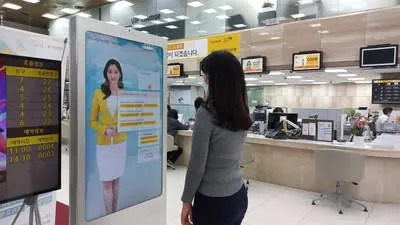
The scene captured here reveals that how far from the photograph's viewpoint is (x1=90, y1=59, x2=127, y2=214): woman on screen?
1.41m

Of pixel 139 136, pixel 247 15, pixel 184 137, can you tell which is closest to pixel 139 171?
pixel 139 136

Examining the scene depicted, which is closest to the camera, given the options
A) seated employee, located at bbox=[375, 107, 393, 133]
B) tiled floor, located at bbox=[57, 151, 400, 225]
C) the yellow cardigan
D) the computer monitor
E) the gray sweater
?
the yellow cardigan

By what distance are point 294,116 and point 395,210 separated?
219 centimetres

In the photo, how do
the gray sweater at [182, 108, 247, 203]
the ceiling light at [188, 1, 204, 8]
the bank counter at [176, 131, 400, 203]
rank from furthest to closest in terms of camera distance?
the ceiling light at [188, 1, 204, 8], the bank counter at [176, 131, 400, 203], the gray sweater at [182, 108, 247, 203]

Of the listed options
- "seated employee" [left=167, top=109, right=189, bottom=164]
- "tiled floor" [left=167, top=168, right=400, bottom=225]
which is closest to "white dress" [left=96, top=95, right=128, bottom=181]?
"tiled floor" [left=167, top=168, right=400, bottom=225]

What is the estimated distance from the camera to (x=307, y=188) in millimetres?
5004

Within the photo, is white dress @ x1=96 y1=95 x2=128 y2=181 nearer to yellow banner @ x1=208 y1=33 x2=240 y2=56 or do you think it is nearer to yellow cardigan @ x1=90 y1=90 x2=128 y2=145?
yellow cardigan @ x1=90 y1=90 x2=128 y2=145

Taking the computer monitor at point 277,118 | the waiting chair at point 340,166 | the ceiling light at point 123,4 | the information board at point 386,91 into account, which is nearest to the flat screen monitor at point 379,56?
the computer monitor at point 277,118

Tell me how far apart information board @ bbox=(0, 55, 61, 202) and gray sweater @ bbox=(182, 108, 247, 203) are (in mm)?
609

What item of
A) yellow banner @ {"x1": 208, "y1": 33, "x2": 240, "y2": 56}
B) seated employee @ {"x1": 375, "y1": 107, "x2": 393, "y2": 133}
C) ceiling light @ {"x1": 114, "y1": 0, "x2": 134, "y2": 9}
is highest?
ceiling light @ {"x1": 114, "y1": 0, "x2": 134, "y2": 9}

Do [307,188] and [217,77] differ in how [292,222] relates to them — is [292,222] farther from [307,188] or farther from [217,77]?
[217,77]

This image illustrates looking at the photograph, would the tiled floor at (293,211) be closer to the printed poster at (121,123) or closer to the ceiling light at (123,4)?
the printed poster at (121,123)

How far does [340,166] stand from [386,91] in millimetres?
5260

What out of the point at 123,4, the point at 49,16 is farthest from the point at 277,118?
→ the point at 49,16
